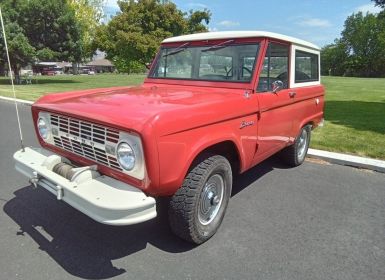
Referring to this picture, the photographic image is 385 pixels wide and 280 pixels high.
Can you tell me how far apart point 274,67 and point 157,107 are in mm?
1934

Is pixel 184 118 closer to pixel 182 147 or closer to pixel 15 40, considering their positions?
pixel 182 147

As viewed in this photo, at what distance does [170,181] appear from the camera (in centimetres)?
287

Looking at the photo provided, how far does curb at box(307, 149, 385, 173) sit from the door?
5.48 feet

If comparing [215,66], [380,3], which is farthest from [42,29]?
[215,66]

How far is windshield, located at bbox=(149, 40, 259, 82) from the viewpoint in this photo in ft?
13.5

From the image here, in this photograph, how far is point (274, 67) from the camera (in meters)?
4.36

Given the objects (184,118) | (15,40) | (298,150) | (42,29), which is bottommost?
(298,150)

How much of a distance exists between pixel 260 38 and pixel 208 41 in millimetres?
644

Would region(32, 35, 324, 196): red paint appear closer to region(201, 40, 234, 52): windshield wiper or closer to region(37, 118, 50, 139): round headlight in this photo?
region(37, 118, 50, 139): round headlight

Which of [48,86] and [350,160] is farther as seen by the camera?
[48,86]

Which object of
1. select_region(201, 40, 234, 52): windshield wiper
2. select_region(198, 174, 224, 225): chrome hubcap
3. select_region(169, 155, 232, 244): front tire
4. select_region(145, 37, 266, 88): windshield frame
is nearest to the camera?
select_region(169, 155, 232, 244): front tire

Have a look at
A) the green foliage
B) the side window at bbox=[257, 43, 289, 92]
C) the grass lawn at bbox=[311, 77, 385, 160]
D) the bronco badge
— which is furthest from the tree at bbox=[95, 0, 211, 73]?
the green foliage

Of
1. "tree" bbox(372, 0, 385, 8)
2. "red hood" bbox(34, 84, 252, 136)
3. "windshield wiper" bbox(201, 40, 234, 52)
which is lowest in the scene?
"red hood" bbox(34, 84, 252, 136)

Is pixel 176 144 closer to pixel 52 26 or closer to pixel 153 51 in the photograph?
pixel 153 51
